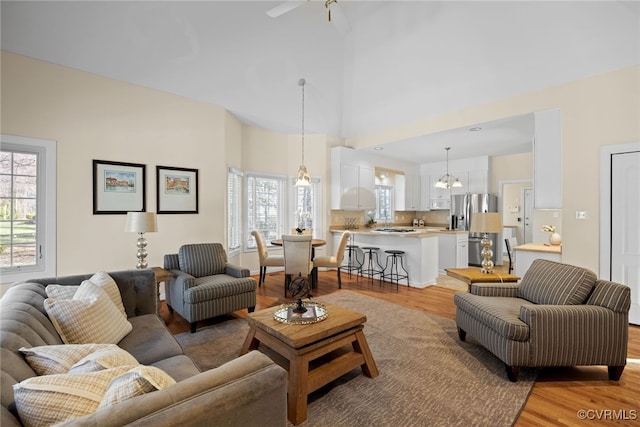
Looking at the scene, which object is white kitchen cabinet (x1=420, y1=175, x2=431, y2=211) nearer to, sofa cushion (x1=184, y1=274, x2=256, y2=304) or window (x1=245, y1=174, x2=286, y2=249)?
window (x1=245, y1=174, x2=286, y2=249)

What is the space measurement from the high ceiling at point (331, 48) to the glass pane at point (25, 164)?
1.08m

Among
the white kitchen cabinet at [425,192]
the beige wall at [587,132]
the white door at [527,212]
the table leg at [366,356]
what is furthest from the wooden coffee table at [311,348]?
the white door at [527,212]

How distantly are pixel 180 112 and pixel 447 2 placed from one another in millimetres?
3860

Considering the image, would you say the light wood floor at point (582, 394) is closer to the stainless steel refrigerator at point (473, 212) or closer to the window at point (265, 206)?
the window at point (265, 206)

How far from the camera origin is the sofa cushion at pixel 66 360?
110 cm

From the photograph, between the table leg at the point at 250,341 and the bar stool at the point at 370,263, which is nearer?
the table leg at the point at 250,341

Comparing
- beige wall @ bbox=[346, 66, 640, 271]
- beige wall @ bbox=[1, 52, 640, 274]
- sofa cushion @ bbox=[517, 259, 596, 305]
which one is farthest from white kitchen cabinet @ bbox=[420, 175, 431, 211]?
sofa cushion @ bbox=[517, 259, 596, 305]

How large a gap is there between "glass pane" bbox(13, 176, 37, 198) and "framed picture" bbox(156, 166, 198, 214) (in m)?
1.26

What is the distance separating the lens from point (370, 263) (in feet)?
18.5

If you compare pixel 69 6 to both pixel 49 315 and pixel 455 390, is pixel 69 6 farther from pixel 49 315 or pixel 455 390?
pixel 455 390

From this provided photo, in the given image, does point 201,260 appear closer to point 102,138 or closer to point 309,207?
point 102,138

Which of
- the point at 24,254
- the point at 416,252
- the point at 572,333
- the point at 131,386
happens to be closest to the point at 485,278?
the point at 572,333

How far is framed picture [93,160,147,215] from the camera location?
368 cm

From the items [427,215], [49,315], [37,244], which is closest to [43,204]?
[37,244]
